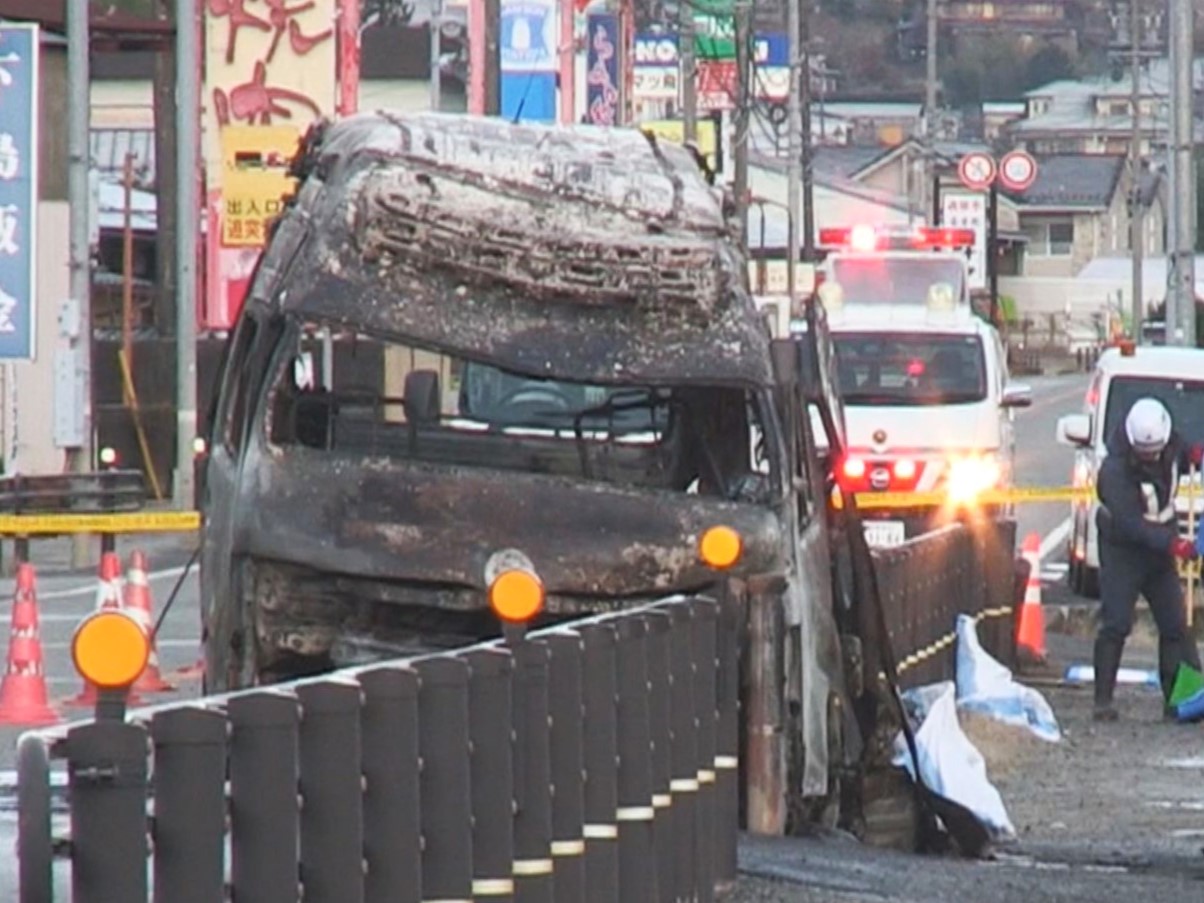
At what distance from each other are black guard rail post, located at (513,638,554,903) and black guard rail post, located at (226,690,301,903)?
152cm

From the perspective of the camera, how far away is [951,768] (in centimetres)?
1296

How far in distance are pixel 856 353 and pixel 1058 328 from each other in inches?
3192

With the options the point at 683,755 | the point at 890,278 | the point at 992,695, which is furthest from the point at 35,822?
the point at 890,278

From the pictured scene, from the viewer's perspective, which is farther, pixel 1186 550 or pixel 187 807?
pixel 1186 550

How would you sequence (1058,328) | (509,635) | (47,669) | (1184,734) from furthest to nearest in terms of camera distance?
(1058,328) → (47,669) → (1184,734) → (509,635)

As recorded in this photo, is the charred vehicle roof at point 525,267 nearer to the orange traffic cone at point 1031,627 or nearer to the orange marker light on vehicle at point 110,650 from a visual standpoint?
the orange marker light on vehicle at point 110,650

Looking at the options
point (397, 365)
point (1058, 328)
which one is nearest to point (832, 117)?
point (1058, 328)

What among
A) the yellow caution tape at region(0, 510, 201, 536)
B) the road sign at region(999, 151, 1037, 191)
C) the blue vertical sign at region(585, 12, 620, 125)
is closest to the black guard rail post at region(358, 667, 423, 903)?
the yellow caution tape at region(0, 510, 201, 536)

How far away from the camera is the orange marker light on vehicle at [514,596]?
8242 millimetres

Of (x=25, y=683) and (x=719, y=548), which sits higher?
(x=719, y=548)

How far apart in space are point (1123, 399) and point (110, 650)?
22.5m

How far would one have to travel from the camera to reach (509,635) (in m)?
8.24

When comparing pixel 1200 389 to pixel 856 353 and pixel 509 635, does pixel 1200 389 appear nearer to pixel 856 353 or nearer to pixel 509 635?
pixel 856 353

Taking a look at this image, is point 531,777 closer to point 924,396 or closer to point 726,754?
point 726,754
